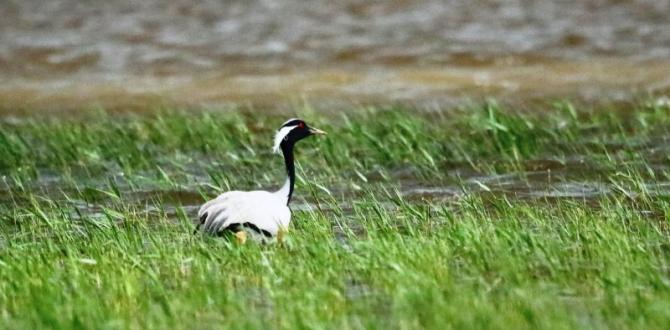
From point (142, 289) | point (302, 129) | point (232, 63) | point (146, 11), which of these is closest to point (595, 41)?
point (232, 63)

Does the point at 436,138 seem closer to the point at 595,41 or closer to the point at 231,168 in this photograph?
the point at 231,168

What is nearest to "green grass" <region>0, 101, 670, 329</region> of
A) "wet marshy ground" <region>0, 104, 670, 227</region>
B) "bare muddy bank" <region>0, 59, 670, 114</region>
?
"wet marshy ground" <region>0, 104, 670, 227</region>

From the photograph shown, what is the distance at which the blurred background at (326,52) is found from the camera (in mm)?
28031

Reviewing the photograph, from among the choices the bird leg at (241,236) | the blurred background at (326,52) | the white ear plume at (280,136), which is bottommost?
the blurred background at (326,52)

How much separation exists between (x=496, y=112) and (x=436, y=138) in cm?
80

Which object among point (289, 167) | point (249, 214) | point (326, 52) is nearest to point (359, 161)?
point (289, 167)

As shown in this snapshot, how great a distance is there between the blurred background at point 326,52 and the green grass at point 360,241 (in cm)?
796

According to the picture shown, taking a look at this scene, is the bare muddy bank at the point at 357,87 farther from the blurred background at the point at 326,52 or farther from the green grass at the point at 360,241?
the green grass at the point at 360,241

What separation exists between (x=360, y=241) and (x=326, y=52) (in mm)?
24801

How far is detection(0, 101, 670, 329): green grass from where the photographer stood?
8.88 meters

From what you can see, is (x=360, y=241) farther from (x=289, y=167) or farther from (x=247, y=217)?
(x=289, y=167)

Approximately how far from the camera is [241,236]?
10.8 metres

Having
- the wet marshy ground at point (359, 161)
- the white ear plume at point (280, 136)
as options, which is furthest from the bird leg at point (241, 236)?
the wet marshy ground at point (359, 161)

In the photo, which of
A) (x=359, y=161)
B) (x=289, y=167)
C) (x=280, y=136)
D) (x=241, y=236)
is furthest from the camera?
(x=359, y=161)
